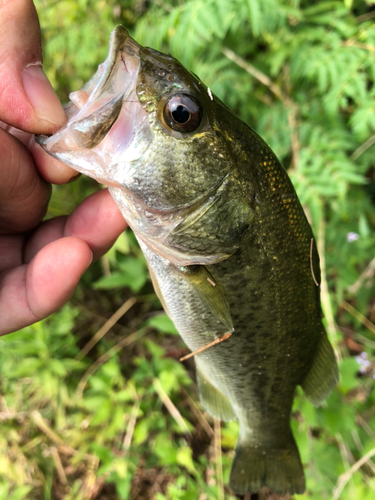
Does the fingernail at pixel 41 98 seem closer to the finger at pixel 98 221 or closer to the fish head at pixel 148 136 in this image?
the fish head at pixel 148 136

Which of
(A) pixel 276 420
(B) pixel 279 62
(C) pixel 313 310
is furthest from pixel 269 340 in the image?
(B) pixel 279 62

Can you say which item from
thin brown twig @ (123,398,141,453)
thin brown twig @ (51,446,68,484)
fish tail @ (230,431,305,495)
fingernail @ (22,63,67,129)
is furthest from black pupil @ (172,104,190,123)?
thin brown twig @ (51,446,68,484)

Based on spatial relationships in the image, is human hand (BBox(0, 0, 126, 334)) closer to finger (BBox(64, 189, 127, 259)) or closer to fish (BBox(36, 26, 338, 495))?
finger (BBox(64, 189, 127, 259))

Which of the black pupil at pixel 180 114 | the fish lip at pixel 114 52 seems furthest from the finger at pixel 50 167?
the black pupil at pixel 180 114

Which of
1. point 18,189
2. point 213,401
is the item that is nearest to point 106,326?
point 213,401

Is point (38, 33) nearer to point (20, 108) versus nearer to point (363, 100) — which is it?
point (20, 108)

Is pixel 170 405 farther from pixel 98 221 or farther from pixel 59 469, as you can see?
pixel 98 221
